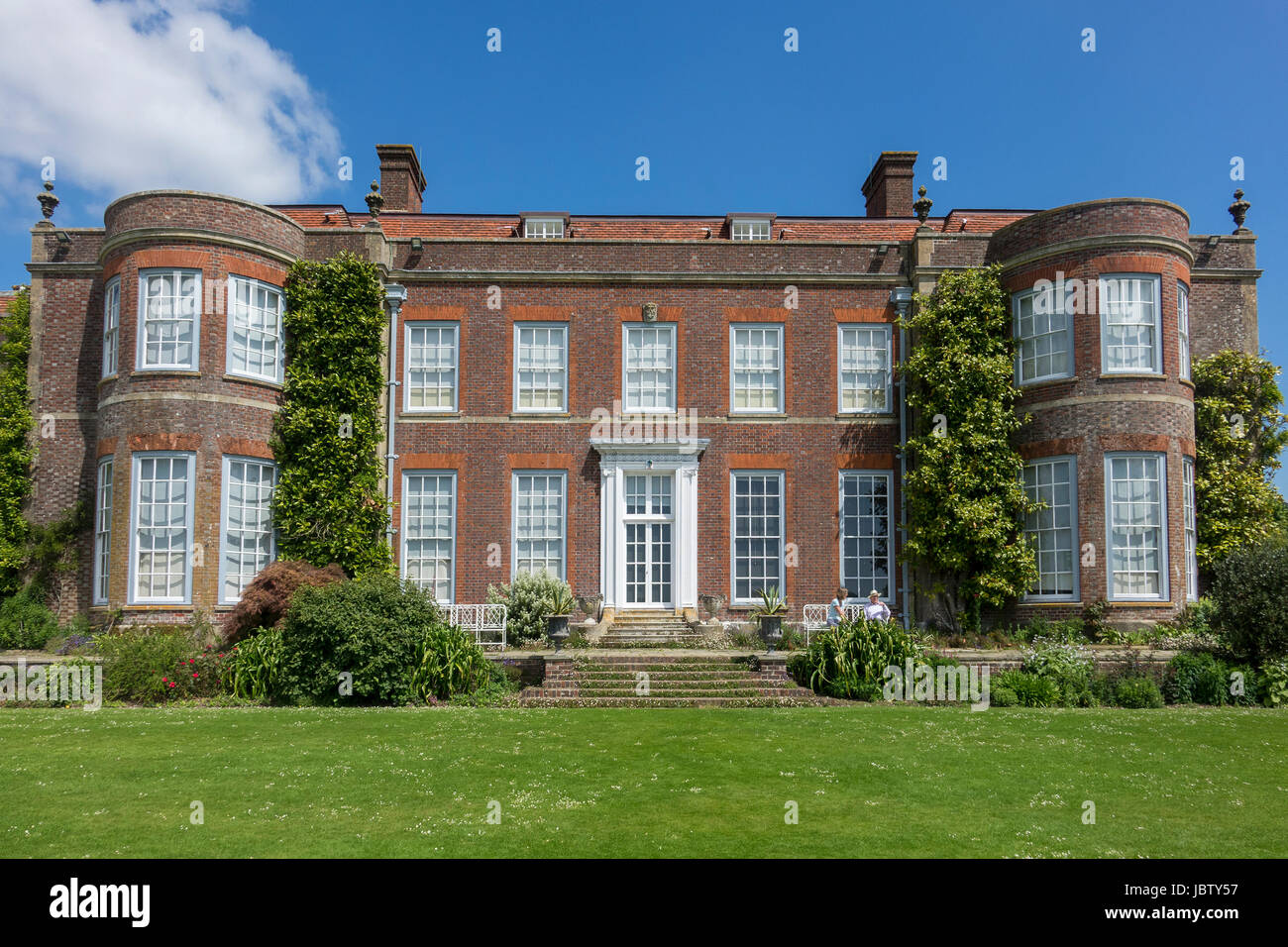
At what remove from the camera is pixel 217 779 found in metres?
8.81

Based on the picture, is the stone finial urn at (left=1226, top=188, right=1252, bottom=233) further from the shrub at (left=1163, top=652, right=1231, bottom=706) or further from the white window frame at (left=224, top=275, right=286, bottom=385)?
the white window frame at (left=224, top=275, right=286, bottom=385)

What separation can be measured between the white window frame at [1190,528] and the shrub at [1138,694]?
13.0ft

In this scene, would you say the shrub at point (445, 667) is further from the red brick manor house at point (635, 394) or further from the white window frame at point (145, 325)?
the white window frame at point (145, 325)

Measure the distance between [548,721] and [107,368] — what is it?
40.9ft

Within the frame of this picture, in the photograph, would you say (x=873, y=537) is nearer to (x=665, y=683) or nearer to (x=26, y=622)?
(x=665, y=683)

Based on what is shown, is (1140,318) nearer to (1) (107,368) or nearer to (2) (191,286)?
(2) (191,286)

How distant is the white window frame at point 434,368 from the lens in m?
19.9

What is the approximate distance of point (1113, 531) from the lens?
17.5 m

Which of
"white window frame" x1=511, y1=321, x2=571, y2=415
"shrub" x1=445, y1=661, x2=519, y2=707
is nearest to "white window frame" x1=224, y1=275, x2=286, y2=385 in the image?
"white window frame" x1=511, y1=321, x2=571, y2=415

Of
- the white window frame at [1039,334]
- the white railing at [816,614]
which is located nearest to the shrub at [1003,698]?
the white railing at [816,614]

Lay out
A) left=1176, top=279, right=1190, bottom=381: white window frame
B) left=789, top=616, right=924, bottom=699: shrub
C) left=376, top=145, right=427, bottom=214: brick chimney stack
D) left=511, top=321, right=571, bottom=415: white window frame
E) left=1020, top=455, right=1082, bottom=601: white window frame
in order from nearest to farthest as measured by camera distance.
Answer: left=789, top=616, right=924, bottom=699: shrub
left=1020, top=455, right=1082, bottom=601: white window frame
left=1176, top=279, right=1190, bottom=381: white window frame
left=511, top=321, right=571, bottom=415: white window frame
left=376, top=145, right=427, bottom=214: brick chimney stack

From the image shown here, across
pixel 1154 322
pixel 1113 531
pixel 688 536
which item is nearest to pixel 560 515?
pixel 688 536

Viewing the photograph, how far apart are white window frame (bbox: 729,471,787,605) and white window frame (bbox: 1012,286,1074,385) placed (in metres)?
5.34

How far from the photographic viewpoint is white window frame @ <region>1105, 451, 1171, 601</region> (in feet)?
56.9
